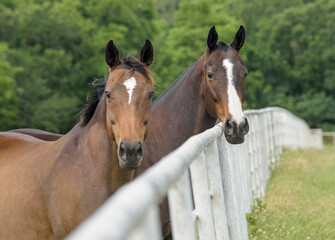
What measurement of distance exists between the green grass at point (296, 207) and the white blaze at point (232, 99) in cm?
175

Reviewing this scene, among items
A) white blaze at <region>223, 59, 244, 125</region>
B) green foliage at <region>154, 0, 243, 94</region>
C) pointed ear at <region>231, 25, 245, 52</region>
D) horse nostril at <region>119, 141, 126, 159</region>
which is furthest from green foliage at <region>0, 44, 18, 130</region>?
horse nostril at <region>119, 141, 126, 159</region>

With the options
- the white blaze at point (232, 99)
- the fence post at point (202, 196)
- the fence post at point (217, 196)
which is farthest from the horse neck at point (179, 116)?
the fence post at point (202, 196)

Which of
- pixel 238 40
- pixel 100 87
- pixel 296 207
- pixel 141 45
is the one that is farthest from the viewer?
pixel 141 45

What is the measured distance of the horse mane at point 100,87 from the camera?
4996 millimetres

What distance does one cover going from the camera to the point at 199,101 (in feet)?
20.4

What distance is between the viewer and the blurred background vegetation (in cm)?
4031

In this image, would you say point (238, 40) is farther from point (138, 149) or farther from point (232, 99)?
point (138, 149)

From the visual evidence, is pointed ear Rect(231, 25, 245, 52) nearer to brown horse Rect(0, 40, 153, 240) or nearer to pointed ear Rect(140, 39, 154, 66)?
pointed ear Rect(140, 39, 154, 66)

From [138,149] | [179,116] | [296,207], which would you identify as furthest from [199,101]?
[296,207]

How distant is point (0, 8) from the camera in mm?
41688

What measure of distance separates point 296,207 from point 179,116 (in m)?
3.53

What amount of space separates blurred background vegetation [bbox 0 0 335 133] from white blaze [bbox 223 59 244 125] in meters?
24.6

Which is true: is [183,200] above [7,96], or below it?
below

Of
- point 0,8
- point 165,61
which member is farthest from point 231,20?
point 0,8
